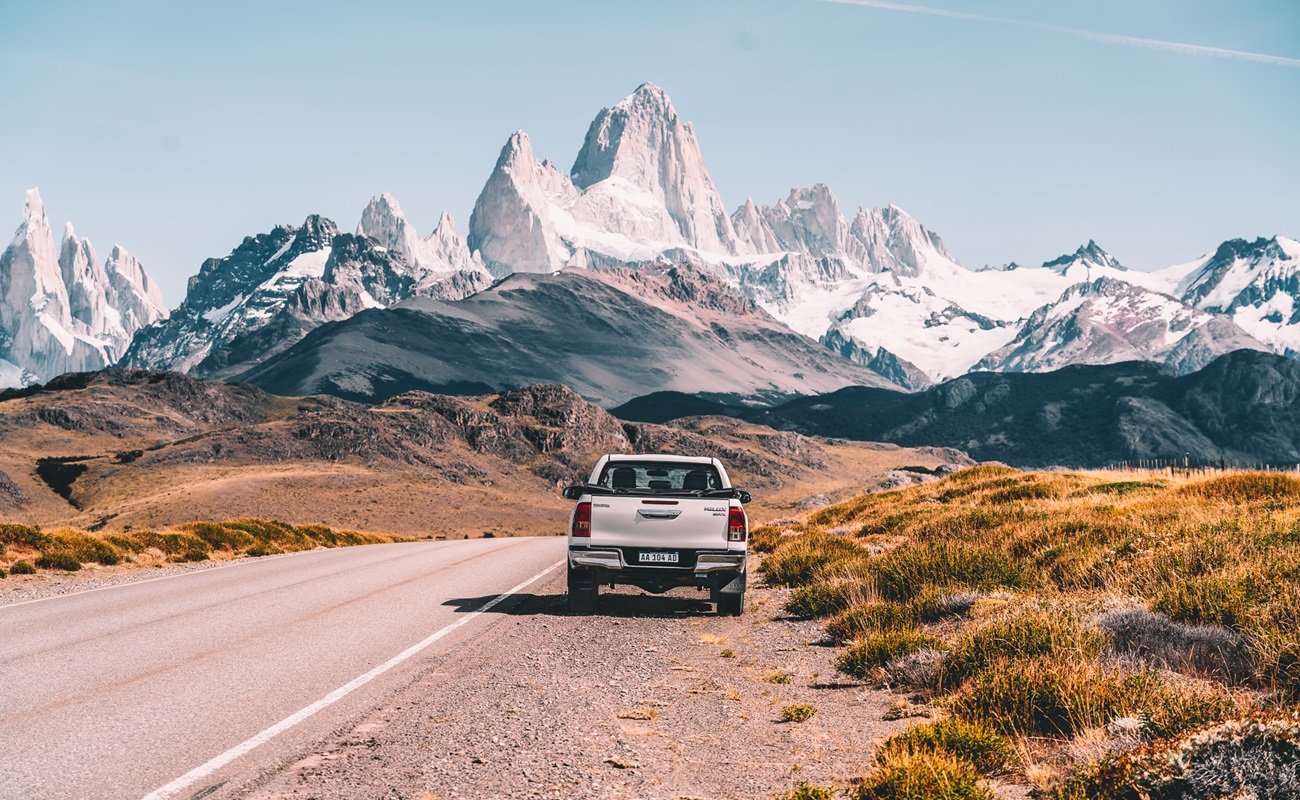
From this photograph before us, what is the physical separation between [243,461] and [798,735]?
166103mm

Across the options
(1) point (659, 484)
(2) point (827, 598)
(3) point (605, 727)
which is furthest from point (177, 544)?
(3) point (605, 727)

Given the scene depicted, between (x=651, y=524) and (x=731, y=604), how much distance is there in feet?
7.24

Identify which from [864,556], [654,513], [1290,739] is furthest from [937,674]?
[864,556]

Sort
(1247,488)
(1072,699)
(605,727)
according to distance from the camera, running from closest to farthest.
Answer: (1072,699) < (605,727) < (1247,488)

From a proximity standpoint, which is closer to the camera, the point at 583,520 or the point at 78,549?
the point at 583,520

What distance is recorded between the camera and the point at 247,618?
14250 mm

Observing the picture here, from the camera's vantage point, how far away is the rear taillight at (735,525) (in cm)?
1451

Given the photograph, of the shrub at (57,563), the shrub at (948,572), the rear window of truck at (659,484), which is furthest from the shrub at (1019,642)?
the shrub at (57,563)

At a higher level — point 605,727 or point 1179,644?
point 1179,644

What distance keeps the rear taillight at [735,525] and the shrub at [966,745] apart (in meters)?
7.71

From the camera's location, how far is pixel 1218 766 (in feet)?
15.6

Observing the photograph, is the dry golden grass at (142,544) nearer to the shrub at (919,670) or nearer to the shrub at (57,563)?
the shrub at (57,563)

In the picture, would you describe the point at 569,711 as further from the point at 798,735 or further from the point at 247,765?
the point at 247,765

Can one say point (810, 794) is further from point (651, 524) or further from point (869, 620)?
point (651, 524)
